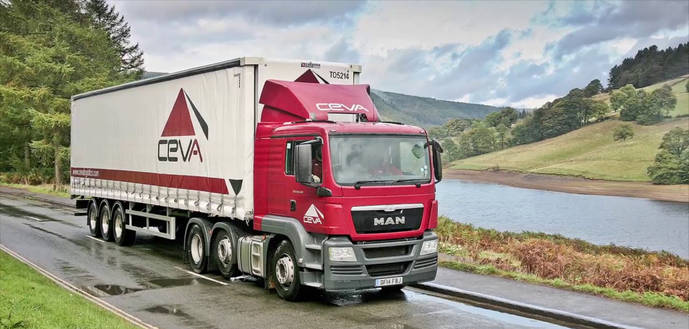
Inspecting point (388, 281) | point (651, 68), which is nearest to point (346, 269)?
point (388, 281)

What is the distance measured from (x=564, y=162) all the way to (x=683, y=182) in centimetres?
2125

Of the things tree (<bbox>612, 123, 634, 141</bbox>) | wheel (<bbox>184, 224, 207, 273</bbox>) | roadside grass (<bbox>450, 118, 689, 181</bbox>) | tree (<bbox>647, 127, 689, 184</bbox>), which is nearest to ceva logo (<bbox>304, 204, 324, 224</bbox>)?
wheel (<bbox>184, 224, 207, 273</bbox>)

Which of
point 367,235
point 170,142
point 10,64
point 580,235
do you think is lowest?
point 580,235

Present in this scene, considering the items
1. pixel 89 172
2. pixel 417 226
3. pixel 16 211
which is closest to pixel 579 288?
pixel 417 226

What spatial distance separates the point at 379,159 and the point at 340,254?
1705 millimetres

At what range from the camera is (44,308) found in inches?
372

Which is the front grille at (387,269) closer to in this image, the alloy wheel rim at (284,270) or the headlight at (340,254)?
the headlight at (340,254)

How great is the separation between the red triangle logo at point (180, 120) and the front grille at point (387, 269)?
220 inches

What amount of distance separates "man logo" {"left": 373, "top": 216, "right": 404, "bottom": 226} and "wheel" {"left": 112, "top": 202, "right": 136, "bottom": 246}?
32.0 ft

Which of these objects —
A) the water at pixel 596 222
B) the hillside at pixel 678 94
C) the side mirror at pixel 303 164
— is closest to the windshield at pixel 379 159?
the side mirror at pixel 303 164

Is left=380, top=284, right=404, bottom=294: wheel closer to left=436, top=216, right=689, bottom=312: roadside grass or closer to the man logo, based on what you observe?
the man logo

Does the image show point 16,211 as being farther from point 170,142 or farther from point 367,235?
point 367,235

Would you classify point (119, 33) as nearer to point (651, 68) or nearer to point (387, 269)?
point (387, 269)

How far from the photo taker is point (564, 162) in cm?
11625
